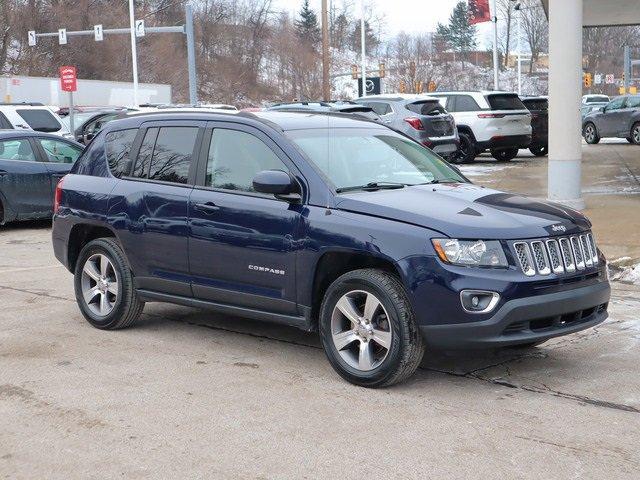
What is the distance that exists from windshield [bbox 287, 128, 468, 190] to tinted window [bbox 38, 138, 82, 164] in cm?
897

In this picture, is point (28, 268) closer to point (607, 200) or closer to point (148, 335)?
point (148, 335)

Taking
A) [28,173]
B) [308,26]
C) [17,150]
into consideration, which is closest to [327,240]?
[28,173]

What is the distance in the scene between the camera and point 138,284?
7.25m

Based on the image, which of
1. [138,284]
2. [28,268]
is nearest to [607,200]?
[28,268]

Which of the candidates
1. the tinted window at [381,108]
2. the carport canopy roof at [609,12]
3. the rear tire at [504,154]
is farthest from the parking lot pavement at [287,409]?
the rear tire at [504,154]

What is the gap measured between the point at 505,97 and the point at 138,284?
18864 mm

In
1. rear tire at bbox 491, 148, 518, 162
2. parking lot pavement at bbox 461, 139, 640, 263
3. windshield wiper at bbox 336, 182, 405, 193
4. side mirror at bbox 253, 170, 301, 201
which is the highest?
side mirror at bbox 253, 170, 301, 201

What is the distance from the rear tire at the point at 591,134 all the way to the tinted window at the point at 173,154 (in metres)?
28.6

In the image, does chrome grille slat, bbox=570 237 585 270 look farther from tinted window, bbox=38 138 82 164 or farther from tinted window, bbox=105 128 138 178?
tinted window, bbox=38 138 82 164

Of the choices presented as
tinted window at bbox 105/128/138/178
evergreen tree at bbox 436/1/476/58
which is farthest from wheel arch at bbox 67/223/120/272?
evergreen tree at bbox 436/1/476/58

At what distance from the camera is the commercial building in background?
47.3 metres

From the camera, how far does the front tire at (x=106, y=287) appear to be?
24.1 ft

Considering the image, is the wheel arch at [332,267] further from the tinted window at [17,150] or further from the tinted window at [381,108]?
the tinted window at [381,108]

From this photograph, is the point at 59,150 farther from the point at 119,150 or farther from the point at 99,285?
the point at 99,285
